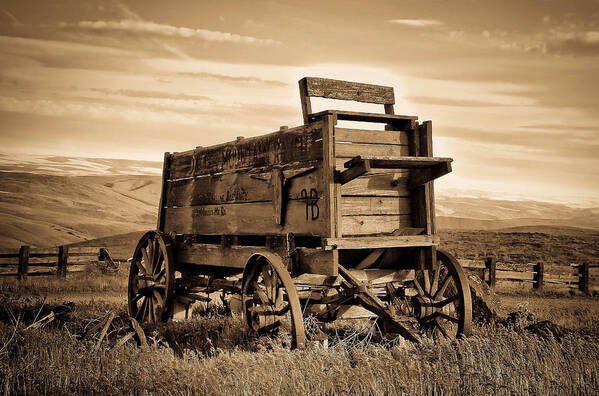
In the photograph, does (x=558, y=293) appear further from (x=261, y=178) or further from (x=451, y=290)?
(x=261, y=178)

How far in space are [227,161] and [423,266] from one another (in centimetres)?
292

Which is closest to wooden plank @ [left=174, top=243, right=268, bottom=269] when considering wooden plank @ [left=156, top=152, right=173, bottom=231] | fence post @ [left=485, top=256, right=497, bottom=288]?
wooden plank @ [left=156, top=152, right=173, bottom=231]

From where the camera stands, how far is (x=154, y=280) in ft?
27.1

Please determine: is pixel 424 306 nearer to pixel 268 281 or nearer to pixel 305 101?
pixel 268 281

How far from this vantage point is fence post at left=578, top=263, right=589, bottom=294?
51.6 ft

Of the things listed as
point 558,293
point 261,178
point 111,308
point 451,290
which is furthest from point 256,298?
point 558,293

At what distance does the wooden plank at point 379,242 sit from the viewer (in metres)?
5.34

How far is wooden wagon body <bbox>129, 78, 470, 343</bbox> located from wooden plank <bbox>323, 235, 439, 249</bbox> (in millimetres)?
12

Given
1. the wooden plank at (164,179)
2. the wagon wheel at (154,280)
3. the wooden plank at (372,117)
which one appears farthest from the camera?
the wooden plank at (164,179)

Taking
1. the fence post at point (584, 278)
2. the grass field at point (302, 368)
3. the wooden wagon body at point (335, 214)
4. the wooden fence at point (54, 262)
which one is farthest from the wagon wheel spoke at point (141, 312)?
the fence post at point (584, 278)

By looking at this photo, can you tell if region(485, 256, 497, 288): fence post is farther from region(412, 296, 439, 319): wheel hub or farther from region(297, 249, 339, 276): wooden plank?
region(297, 249, 339, 276): wooden plank

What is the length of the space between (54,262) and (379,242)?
13760 millimetres

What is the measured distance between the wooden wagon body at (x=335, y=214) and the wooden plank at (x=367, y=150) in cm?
Answer: 1

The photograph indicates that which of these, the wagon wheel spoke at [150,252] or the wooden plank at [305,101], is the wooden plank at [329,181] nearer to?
the wooden plank at [305,101]
